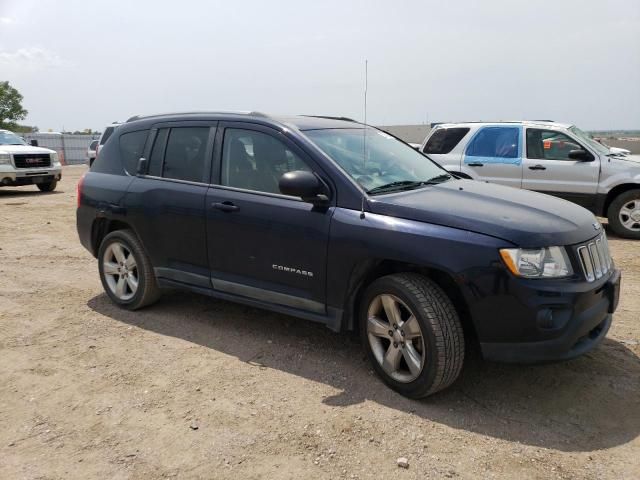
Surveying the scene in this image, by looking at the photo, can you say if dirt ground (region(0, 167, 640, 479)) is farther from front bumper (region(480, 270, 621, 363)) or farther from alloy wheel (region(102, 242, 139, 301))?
front bumper (region(480, 270, 621, 363))

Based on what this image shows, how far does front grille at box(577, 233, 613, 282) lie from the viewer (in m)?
3.27

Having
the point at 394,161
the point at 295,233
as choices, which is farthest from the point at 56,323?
the point at 394,161

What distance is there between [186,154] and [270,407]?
2.28m

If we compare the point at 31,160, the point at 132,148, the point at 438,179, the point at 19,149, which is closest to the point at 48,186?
the point at 31,160

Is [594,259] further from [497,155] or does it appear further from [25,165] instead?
[25,165]

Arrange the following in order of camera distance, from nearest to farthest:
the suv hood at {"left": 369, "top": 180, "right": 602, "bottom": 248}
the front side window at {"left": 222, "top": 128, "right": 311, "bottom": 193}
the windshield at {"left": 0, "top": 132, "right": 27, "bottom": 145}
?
the suv hood at {"left": 369, "top": 180, "right": 602, "bottom": 248} < the front side window at {"left": 222, "top": 128, "right": 311, "bottom": 193} < the windshield at {"left": 0, "top": 132, "right": 27, "bottom": 145}

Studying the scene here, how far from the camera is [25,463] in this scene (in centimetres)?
288

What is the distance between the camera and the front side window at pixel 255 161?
404cm

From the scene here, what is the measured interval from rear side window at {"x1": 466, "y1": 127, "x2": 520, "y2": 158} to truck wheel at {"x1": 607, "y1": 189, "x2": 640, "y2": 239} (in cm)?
165

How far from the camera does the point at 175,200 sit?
451 cm

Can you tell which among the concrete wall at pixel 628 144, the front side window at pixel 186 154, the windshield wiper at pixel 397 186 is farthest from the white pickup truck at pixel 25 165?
the concrete wall at pixel 628 144

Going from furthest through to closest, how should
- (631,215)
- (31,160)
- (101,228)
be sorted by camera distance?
1. (31,160)
2. (631,215)
3. (101,228)

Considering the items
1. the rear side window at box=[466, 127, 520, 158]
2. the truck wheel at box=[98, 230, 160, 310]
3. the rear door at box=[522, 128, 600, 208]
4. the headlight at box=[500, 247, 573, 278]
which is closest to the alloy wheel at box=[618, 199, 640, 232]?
the rear door at box=[522, 128, 600, 208]

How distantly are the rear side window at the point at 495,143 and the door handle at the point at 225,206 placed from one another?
600cm
